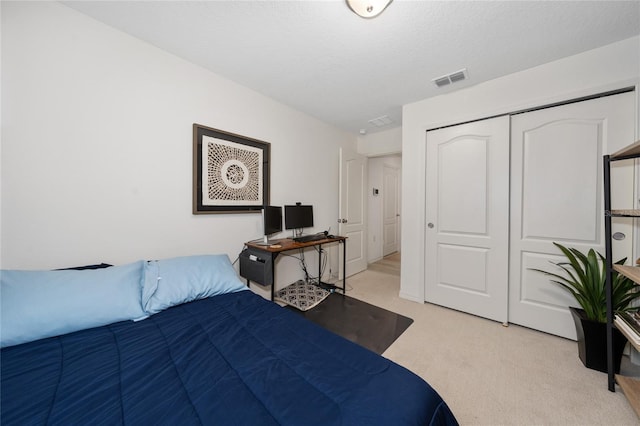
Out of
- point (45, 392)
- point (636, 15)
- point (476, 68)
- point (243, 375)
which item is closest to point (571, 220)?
point (636, 15)

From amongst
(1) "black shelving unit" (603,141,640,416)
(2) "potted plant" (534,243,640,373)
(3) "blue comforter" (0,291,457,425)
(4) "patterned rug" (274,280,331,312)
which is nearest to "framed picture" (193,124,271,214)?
(4) "patterned rug" (274,280,331,312)

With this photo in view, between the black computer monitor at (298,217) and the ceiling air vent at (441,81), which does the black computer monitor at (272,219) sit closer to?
the black computer monitor at (298,217)

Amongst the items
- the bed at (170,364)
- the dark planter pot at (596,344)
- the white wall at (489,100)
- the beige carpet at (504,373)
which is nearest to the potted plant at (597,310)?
the dark planter pot at (596,344)

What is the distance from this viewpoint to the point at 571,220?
1.99m

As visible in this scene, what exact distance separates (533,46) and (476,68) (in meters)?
0.39

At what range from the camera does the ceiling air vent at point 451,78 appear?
2181 millimetres

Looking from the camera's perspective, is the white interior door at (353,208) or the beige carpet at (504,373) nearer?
the beige carpet at (504,373)

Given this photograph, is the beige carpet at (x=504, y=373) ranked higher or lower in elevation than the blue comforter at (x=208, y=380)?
lower

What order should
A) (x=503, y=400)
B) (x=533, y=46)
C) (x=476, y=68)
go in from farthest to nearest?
(x=476, y=68), (x=533, y=46), (x=503, y=400)

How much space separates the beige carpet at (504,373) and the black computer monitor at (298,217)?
5.44 ft

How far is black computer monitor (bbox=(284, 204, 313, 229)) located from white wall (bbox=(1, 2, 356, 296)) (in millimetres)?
711

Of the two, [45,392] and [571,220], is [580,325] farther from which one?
[45,392]

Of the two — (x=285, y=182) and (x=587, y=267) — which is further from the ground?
(x=285, y=182)

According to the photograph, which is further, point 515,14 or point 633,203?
point 633,203
